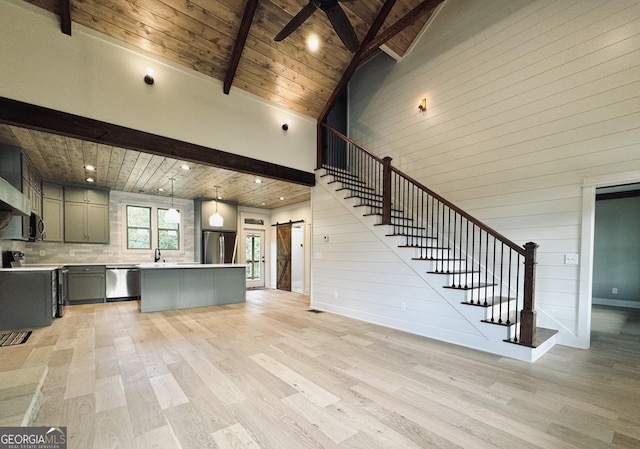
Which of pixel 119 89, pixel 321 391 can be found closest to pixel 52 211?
pixel 119 89

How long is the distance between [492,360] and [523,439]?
4.64ft

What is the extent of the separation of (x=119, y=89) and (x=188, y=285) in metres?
3.70

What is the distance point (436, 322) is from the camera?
149 inches

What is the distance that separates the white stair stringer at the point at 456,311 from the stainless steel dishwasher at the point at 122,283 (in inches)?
217

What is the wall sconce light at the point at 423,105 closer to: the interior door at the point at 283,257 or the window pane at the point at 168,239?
the interior door at the point at 283,257

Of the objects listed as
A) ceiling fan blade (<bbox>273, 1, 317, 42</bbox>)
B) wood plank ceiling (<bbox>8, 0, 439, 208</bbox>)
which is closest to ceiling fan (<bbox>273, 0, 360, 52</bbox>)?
ceiling fan blade (<bbox>273, 1, 317, 42</bbox>)

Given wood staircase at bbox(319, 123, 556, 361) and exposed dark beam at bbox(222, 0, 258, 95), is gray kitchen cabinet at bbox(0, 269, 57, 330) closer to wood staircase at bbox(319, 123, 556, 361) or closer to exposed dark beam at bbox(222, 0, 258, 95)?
exposed dark beam at bbox(222, 0, 258, 95)

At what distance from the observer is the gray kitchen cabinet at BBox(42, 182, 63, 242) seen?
231 inches

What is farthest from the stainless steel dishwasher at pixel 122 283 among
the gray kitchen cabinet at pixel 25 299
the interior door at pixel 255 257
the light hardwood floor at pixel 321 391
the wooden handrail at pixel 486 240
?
the wooden handrail at pixel 486 240

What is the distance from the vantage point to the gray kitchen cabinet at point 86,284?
589cm

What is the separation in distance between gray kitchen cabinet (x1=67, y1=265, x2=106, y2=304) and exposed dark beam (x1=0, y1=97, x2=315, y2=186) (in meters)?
3.91

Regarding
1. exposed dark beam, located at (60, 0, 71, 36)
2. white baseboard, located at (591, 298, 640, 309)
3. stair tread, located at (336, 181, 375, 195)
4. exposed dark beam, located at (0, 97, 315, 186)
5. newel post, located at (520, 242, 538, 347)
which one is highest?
exposed dark beam, located at (60, 0, 71, 36)


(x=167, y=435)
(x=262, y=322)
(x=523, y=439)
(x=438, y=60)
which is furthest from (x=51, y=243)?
(x=438, y=60)

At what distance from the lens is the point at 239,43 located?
4.13 m
